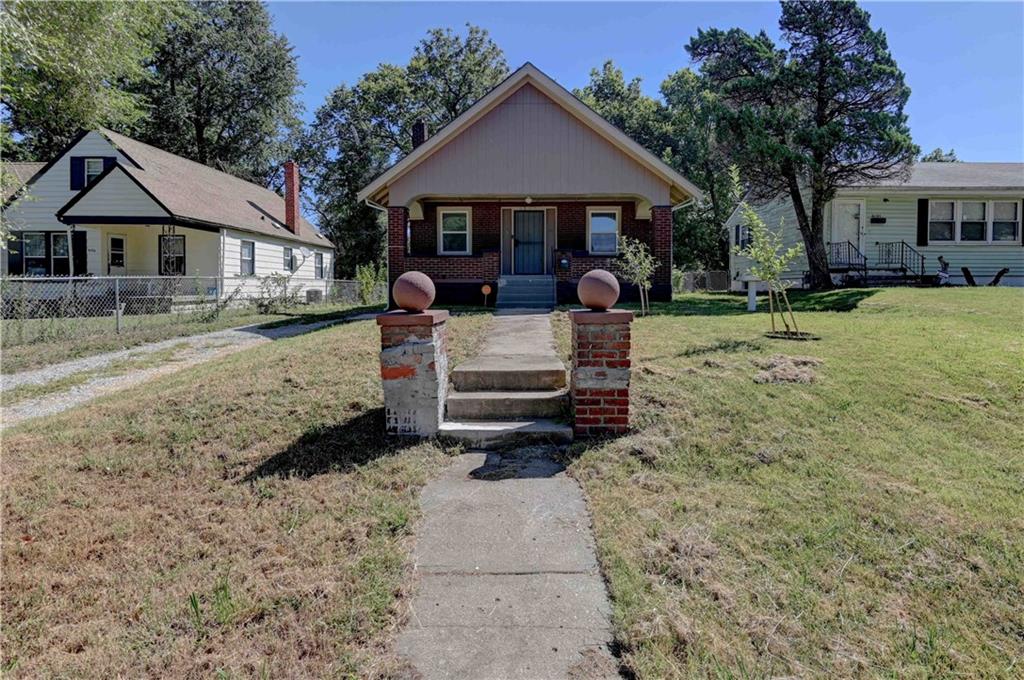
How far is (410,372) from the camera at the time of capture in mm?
4543

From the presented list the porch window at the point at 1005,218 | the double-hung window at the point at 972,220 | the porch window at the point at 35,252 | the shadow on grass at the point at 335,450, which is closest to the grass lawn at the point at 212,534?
the shadow on grass at the point at 335,450

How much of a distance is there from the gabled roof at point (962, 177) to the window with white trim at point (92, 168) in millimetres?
24881

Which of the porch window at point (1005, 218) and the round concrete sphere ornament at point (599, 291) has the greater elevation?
the porch window at point (1005, 218)

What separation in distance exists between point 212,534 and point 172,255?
18527mm

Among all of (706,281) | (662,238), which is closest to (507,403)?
(662,238)

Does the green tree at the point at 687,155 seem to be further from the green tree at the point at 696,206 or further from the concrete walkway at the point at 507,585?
the concrete walkway at the point at 507,585

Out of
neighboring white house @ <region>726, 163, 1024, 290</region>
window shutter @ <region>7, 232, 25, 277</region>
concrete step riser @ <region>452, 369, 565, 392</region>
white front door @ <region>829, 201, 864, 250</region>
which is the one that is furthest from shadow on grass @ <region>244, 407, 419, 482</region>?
window shutter @ <region>7, 232, 25, 277</region>

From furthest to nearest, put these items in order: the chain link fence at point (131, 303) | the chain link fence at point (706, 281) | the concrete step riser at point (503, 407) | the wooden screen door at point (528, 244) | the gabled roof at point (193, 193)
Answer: the chain link fence at point (706, 281) → the gabled roof at point (193, 193) → the wooden screen door at point (528, 244) → the chain link fence at point (131, 303) → the concrete step riser at point (503, 407)

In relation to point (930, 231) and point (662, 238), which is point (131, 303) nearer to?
point (662, 238)

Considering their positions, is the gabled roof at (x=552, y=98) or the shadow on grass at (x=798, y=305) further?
the gabled roof at (x=552, y=98)

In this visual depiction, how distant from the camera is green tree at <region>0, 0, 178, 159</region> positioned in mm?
8180

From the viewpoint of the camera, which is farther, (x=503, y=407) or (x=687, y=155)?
(x=687, y=155)

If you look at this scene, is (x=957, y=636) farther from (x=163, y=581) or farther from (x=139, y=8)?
(x=139, y=8)

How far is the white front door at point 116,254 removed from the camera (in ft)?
61.1
